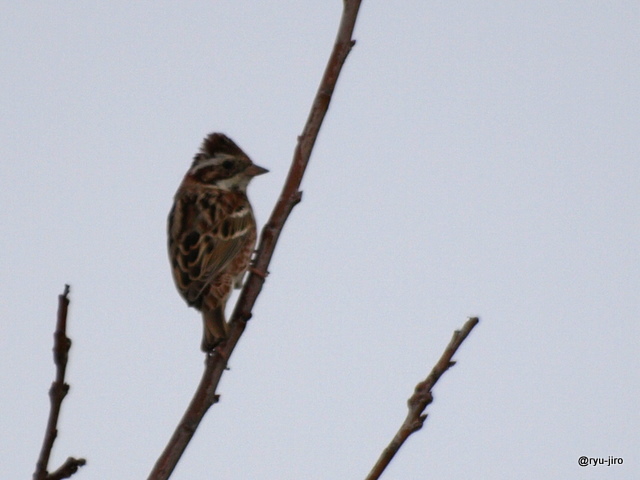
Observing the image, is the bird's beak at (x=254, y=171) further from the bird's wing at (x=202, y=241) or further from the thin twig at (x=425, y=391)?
the thin twig at (x=425, y=391)

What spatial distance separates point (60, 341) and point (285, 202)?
1860 millimetres

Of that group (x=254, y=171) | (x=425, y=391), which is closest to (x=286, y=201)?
(x=425, y=391)

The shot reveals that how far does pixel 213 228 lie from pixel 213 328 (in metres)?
1.76

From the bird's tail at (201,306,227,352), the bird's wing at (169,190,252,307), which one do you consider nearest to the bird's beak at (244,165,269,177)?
the bird's wing at (169,190,252,307)

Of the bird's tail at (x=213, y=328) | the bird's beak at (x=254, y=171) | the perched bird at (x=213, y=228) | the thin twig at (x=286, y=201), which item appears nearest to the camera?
the thin twig at (x=286, y=201)

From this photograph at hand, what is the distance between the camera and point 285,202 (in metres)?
4.32

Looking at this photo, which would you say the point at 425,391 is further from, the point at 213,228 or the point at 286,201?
the point at 213,228

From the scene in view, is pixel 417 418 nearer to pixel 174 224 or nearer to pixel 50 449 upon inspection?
pixel 50 449

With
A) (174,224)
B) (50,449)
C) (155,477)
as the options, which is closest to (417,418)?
(155,477)

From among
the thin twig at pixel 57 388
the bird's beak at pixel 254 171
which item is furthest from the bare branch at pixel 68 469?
the bird's beak at pixel 254 171

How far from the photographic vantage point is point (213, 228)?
721cm

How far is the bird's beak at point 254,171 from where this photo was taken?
7.66m

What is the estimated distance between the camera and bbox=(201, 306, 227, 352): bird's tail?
16.8ft

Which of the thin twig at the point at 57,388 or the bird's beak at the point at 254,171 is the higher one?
the bird's beak at the point at 254,171
